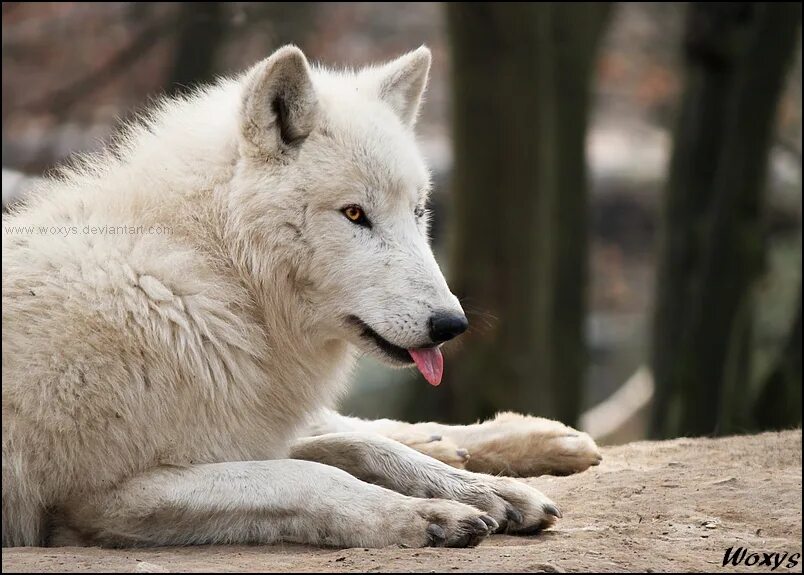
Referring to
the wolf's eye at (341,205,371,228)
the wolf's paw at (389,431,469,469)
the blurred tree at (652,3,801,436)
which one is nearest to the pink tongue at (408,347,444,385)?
the wolf's eye at (341,205,371,228)

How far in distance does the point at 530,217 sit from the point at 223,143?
6.00 m

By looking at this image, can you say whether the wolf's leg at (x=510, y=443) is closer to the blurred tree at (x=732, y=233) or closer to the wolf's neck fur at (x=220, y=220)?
the wolf's neck fur at (x=220, y=220)

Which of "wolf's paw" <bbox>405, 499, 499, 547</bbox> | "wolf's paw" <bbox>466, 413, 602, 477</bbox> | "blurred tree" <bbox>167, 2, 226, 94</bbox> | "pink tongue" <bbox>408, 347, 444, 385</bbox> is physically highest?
"blurred tree" <bbox>167, 2, 226, 94</bbox>

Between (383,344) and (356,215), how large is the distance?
54 cm

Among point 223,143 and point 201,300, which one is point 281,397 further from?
point 223,143

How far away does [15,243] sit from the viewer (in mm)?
4691

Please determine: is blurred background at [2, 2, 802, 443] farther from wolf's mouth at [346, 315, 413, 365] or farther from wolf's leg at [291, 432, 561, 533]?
wolf's mouth at [346, 315, 413, 365]

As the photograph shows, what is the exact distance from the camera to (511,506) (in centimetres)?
461

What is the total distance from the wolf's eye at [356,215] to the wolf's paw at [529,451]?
1.55 meters

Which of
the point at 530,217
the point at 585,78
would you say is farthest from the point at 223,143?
the point at 585,78

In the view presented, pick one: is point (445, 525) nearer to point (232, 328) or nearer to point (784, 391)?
point (232, 328)

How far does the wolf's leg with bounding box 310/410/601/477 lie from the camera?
5770mm

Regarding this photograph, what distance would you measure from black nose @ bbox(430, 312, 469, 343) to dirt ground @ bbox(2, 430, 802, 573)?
32.2 inches

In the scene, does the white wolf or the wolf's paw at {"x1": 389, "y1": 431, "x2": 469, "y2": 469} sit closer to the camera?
the white wolf
